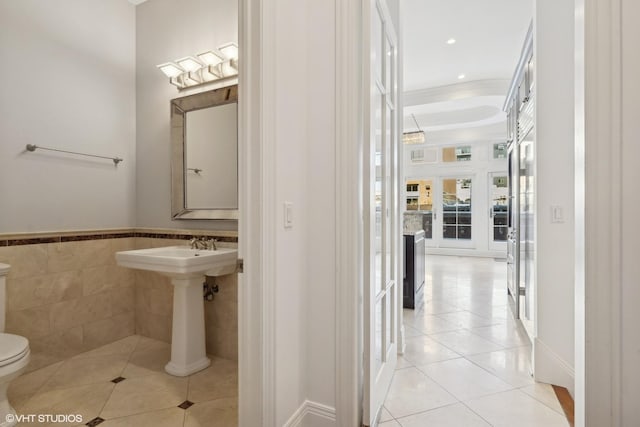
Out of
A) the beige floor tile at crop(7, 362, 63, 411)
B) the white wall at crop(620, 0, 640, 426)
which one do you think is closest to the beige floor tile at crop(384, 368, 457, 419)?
the white wall at crop(620, 0, 640, 426)

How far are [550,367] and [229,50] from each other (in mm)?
3040

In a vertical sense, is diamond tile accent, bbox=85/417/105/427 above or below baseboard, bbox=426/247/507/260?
below

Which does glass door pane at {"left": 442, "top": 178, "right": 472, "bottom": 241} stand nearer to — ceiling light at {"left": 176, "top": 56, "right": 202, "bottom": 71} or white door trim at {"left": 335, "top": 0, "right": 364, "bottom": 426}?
ceiling light at {"left": 176, "top": 56, "right": 202, "bottom": 71}

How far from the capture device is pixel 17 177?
85.5 inches

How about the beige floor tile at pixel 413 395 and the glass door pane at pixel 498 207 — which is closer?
the beige floor tile at pixel 413 395

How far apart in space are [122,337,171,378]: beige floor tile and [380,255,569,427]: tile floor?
1.62 meters

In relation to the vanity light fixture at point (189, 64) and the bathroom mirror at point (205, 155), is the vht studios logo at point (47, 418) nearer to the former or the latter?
the bathroom mirror at point (205, 155)

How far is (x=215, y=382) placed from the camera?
6.92 ft

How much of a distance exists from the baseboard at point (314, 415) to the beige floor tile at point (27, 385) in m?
1.62

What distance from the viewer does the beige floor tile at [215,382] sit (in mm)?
1971

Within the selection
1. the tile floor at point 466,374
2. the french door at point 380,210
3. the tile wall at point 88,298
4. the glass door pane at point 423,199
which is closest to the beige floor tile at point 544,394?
the tile floor at point 466,374

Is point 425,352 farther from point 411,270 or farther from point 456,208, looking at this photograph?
point 456,208

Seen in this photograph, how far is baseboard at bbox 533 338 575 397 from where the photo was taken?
A: 1945 mm

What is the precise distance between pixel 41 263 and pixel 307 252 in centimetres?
206
